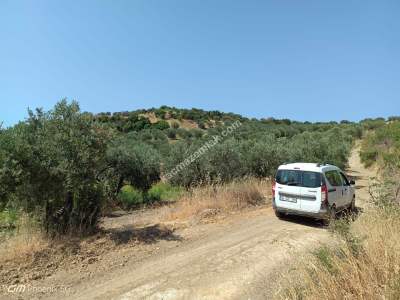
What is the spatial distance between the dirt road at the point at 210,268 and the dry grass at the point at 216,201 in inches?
79.0

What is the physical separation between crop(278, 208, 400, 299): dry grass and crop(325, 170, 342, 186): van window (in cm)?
589

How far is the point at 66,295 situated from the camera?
20.1 feet

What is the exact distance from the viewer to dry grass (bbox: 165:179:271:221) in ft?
40.8

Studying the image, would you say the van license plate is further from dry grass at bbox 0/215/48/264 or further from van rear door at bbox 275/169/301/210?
dry grass at bbox 0/215/48/264

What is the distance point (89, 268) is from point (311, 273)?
461 centimetres

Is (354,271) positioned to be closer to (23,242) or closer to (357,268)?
(357,268)

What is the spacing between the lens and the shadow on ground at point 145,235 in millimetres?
9227

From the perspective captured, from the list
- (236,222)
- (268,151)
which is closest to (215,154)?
(268,151)

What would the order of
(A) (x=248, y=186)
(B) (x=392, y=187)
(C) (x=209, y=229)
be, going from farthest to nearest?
(A) (x=248, y=186) < (C) (x=209, y=229) < (B) (x=392, y=187)

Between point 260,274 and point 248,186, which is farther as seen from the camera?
point 248,186

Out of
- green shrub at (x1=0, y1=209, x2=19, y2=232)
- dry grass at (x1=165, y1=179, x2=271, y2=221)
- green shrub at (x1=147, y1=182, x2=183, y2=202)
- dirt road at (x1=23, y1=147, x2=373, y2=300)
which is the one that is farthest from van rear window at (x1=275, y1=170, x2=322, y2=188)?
green shrub at (x1=147, y1=182, x2=183, y2=202)

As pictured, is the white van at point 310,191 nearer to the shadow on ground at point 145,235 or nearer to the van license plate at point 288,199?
the van license plate at point 288,199

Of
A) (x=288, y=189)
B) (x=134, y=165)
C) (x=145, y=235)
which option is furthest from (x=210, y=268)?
(x=134, y=165)

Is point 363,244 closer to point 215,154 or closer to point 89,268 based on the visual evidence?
point 89,268
